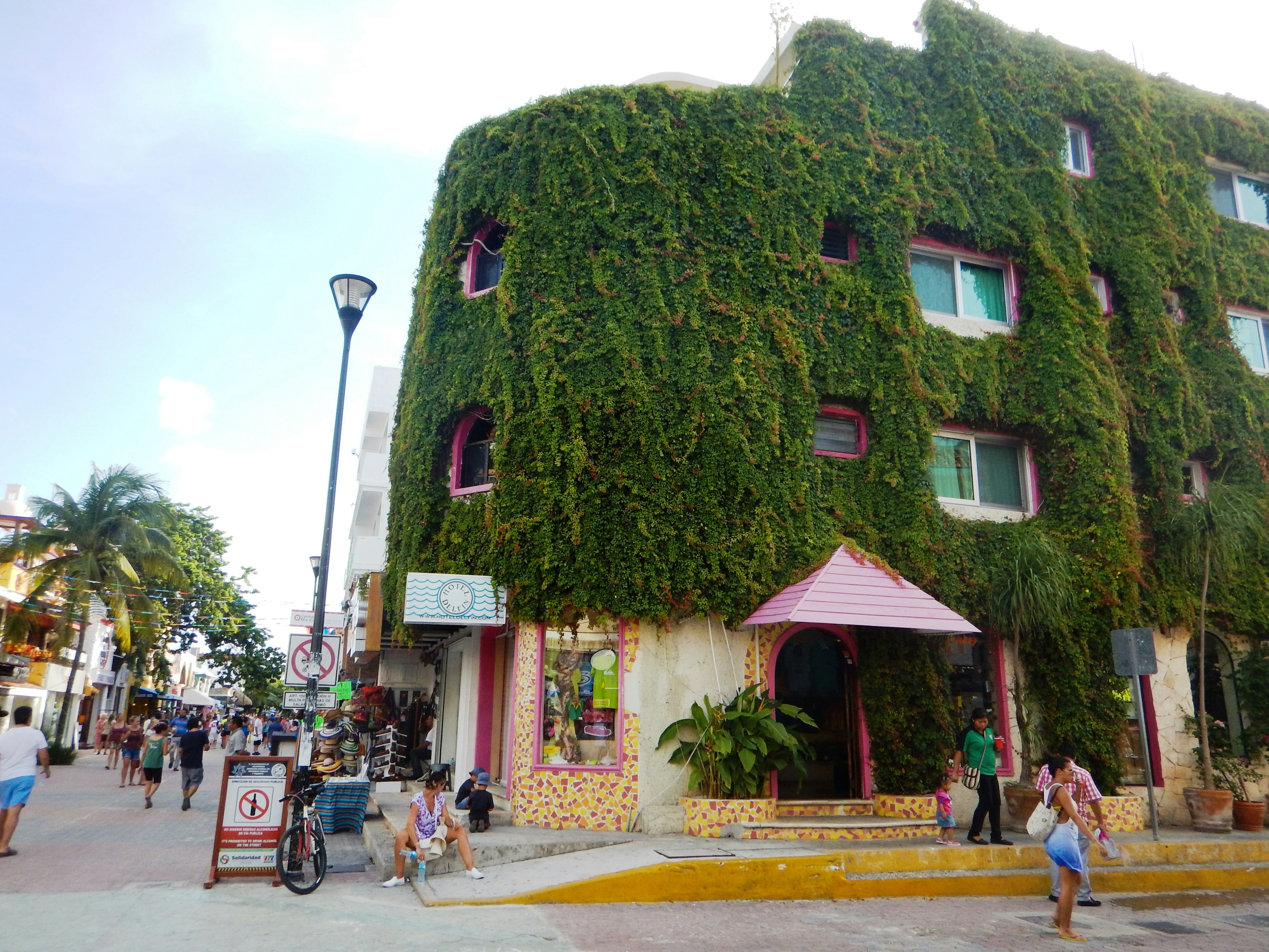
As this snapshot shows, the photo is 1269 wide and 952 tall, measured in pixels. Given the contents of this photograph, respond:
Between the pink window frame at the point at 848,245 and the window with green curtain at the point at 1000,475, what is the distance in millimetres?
4127

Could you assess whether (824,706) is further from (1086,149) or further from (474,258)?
(1086,149)

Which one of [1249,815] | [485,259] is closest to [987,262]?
[485,259]

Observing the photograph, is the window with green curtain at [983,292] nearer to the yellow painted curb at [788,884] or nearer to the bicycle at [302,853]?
the yellow painted curb at [788,884]

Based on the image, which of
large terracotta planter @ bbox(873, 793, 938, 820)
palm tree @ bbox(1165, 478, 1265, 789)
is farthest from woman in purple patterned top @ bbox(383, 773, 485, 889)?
palm tree @ bbox(1165, 478, 1265, 789)

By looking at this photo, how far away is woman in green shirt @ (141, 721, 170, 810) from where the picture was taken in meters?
18.5

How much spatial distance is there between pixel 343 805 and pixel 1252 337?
67.8 feet

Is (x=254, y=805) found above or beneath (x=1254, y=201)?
beneath

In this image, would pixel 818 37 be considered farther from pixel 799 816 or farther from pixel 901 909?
pixel 901 909

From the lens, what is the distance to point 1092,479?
16.0 meters

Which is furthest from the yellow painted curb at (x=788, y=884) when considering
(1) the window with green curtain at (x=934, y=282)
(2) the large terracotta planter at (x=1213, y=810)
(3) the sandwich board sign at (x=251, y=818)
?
(1) the window with green curtain at (x=934, y=282)

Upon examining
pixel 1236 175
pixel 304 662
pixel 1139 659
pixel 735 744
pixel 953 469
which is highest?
pixel 1236 175

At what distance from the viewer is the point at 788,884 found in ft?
33.0

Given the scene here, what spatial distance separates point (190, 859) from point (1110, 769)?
1368 cm

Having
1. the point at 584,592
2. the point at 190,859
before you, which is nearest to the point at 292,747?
the point at 190,859
